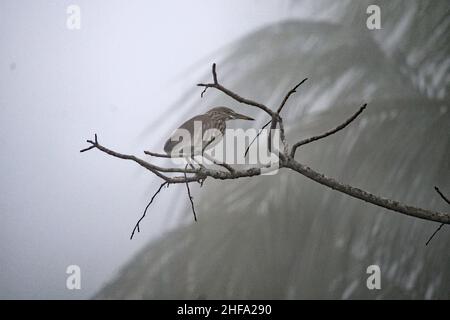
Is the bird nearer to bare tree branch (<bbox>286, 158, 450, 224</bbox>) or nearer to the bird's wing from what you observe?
the bird's wing

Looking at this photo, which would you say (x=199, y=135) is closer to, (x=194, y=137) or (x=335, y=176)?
(x=194, y=137)

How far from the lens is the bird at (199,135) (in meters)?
1.23

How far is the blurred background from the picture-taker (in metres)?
1.60

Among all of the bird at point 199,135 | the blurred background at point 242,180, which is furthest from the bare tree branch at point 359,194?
the blurred background at point 242,180

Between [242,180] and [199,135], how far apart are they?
474 millimetres

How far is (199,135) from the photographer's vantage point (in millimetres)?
1248

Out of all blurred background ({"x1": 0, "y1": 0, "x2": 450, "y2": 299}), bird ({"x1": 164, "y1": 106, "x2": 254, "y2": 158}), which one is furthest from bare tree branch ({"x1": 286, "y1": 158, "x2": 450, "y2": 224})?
blurred background ({"x1": 0, "y1": 0, "x2": 450, "y2": 299})

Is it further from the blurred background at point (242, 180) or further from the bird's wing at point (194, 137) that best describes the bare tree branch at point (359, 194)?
the blurred background at point (242, 180)

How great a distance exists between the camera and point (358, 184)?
1.66 m

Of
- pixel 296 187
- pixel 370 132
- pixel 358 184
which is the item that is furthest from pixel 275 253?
pixel 370 132

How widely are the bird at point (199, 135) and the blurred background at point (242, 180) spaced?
32cm

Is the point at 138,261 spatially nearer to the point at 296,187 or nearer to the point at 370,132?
the point at 296,187
